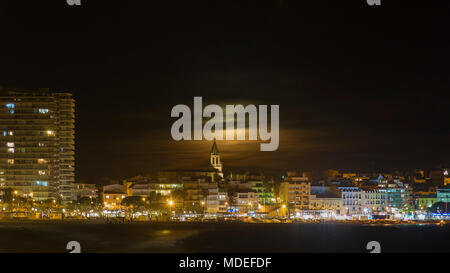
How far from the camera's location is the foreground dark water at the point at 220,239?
207 feet

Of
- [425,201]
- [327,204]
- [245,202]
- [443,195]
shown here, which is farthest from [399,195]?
[245,202]

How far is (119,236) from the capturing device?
7631cm

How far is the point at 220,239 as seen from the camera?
243 ft

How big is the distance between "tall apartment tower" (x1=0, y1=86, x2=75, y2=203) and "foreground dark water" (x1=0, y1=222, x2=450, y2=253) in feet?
40.7

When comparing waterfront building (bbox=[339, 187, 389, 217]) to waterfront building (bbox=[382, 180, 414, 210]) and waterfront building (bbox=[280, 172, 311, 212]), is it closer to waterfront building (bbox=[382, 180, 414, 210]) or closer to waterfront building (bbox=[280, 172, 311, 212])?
waterfront building (bbox=[382, 180, 414, 210])

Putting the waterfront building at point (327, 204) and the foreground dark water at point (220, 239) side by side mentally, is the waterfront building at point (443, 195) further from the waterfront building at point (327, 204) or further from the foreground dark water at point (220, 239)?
the foreground dark water at point (220, 239)

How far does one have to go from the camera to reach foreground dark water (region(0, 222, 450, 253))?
63219mm

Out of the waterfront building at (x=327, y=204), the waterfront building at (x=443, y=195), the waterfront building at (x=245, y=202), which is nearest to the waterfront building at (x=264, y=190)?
the waterfront building at (x=245, y=202)

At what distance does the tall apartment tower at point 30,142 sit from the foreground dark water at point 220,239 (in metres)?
12.4

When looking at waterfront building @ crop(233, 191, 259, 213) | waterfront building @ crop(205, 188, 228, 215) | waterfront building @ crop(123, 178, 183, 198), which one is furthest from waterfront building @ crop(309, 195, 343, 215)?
waterfront building @ crop(123, 178, 183, 198)

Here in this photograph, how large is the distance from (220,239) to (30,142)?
43.9 m
